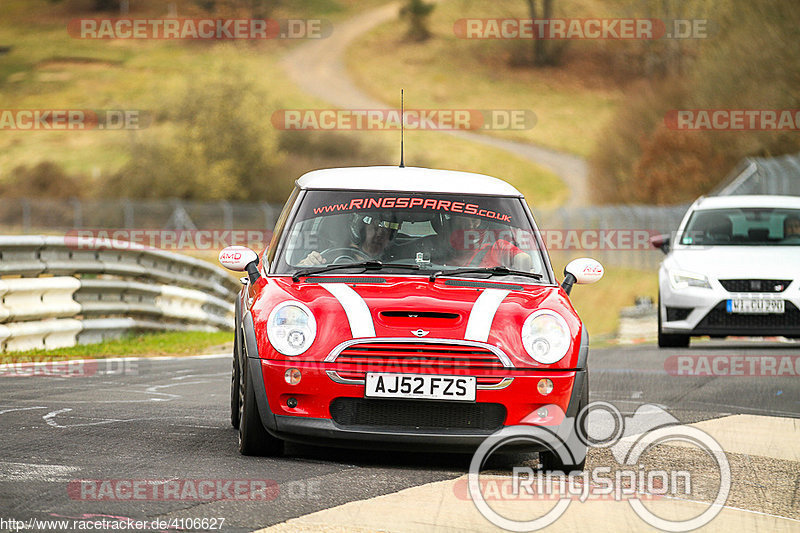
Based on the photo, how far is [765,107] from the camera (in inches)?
1531

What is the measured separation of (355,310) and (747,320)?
842cm

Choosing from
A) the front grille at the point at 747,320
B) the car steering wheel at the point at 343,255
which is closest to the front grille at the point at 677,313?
the front grille at the point at 747,320

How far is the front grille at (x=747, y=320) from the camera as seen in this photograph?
13820 millimetres

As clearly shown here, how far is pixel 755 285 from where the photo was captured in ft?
45.7

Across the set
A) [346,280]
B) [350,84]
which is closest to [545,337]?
[346,280]

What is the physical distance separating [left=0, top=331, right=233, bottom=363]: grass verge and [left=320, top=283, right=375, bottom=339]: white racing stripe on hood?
5873 mm

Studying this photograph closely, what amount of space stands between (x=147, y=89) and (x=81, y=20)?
27.3 meters

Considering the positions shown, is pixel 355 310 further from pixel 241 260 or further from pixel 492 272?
pixel 241 260

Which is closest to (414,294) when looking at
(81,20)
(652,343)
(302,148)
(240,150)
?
(652,343)

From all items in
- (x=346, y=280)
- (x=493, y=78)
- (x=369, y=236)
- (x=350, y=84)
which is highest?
(x=493, y=78)

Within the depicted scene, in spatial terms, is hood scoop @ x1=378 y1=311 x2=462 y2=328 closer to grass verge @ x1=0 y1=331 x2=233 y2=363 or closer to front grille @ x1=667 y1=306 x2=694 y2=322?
grass verge @ x1=0 y1=331 x2=233 y2=363

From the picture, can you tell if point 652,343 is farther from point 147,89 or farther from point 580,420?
point 147,89

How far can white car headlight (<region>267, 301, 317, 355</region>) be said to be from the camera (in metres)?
6.53

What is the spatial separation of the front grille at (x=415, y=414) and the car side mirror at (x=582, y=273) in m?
1.40
